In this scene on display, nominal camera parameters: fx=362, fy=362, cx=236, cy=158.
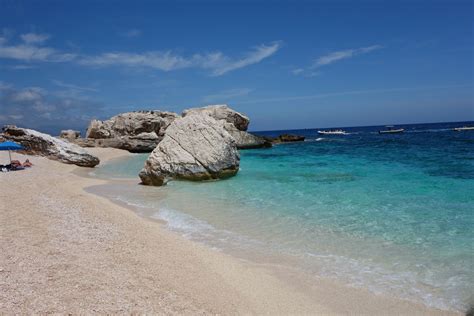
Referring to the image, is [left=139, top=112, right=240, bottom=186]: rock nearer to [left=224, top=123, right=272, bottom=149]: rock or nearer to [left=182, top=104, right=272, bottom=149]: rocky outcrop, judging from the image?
[left=182, top=104, right=272, bottom=149]: rocky outcrop

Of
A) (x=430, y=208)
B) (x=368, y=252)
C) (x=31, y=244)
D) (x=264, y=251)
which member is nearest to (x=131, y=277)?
(x=31, y=244)

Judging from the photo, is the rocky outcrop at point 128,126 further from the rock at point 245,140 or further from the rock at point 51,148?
the rock at point 51,148

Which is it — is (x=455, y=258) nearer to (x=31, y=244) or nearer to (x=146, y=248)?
(x=146, y=248)

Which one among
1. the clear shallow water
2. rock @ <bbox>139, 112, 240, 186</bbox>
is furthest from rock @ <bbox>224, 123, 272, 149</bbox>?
the clear shallow water

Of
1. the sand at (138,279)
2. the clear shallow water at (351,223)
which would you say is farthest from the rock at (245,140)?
the sand at (138,279)

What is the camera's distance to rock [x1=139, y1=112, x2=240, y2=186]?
17.5m

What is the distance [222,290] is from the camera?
541 centimetres

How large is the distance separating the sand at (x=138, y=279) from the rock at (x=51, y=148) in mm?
19018

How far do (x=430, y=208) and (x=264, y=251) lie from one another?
634cm

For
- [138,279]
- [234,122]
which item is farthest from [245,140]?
[138,279]

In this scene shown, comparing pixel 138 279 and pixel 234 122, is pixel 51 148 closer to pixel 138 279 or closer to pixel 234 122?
pixel 138 279

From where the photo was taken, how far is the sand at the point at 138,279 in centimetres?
450

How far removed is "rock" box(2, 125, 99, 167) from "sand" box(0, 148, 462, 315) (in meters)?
19.0

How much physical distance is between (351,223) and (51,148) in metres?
24.2
